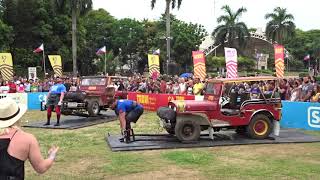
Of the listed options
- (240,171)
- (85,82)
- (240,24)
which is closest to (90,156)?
(240,171)

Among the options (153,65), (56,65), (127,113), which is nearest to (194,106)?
(127,113)

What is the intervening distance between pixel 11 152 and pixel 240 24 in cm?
6585

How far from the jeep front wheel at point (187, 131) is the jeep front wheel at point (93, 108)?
6.61 metres

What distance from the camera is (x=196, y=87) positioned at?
2031 centimetres

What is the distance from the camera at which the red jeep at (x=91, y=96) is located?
17.6 m

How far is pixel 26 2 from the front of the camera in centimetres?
5206

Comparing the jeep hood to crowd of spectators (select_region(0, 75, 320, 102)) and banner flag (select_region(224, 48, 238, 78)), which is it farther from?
banner flag (select_region(224, 48, 238, 78))

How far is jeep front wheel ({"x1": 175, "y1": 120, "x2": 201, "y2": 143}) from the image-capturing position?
12477 mm

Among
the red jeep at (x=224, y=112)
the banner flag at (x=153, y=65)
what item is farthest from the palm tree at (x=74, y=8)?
the red jeep at (x=224, y=112)

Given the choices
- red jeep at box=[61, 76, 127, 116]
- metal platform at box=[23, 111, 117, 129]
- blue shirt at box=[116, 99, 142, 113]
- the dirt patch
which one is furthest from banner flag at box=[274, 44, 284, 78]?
the dirt patch

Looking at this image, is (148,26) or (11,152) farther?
(148,26)

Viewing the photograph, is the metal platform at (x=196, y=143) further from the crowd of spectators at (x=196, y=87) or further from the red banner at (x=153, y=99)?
the red banner at (x=153, y=99)

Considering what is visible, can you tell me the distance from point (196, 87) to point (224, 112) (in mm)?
7410

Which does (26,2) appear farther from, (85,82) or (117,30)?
(85,82)
